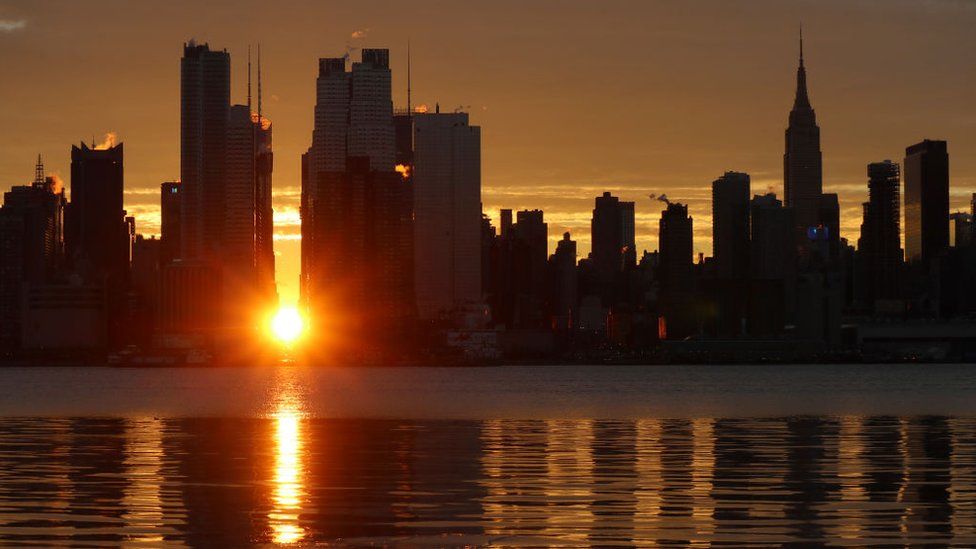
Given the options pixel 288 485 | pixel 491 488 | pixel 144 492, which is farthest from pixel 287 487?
pixel 491 488

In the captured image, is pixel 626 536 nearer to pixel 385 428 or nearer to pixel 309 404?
pixel 385 428

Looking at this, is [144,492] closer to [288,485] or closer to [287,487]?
[287,487]

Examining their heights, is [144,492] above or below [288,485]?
above

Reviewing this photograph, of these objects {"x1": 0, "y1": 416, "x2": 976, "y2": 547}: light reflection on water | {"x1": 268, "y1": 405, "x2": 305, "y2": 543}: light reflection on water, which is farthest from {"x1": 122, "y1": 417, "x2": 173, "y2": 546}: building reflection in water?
{"x1": 268, "y1": 405, "x2": 305, "y2": 543}: light reflection on water

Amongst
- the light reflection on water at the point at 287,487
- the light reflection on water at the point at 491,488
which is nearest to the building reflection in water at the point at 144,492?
the light reflection on water at the point at 491,488

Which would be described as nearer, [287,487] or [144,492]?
[144,492]

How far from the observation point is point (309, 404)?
155 meters

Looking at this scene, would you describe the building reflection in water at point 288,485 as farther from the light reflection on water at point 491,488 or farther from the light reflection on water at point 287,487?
the light reflection on water at point 491,488

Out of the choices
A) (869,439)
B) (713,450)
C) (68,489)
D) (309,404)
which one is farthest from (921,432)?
(309,404)

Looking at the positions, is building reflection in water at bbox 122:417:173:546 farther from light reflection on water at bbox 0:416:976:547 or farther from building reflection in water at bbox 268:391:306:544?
building reflection in water at bbox 268:391:306:544

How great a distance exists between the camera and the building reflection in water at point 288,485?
38375mm

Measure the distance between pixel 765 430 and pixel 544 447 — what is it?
76.5 ft

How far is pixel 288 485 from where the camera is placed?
2016 inches

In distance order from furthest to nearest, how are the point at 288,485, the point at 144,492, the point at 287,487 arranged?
the point at 288,485, the point at 287,487, the point at 144,492
